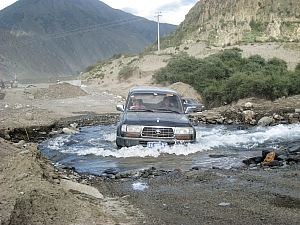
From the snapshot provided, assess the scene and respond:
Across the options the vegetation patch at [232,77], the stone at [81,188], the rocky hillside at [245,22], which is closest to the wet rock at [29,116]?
the vegetation patch at [232,77]

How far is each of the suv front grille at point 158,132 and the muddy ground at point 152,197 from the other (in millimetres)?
1812

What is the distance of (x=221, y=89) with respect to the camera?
102 ft

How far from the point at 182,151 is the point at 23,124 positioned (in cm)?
1085

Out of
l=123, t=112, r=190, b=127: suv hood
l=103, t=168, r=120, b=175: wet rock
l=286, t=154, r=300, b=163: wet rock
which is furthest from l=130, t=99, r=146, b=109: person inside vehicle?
l=286, t=154, r=300, b=163: wet rock

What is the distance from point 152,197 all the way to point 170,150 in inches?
171

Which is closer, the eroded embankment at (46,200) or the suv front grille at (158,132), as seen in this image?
the eroded embankment at (46,200)

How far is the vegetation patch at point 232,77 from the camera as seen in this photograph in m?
29.0

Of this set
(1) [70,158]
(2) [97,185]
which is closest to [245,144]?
(1) [70,158]

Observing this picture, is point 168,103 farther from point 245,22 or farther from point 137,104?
point 245,22

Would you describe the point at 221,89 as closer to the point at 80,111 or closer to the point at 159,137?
the point at 80,111

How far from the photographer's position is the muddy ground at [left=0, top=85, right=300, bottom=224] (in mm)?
6039

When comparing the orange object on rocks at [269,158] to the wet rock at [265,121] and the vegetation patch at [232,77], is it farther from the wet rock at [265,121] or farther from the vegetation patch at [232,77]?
the vegetation patch at [232,77]

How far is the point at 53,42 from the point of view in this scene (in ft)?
493

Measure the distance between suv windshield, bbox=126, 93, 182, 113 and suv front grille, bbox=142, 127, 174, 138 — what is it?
1.13 m
